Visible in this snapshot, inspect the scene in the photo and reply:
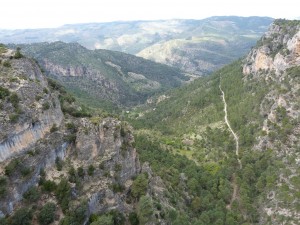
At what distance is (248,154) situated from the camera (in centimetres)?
14900

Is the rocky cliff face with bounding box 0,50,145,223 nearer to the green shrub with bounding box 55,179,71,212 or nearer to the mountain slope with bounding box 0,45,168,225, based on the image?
the mountain slope with bounding box 0,45,168,225

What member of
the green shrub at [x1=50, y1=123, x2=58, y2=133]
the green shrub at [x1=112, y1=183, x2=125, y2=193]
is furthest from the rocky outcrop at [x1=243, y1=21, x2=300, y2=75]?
the green shrub at [x1=50, y1=123, x2=58, y2=133]

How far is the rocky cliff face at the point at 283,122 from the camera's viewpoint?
4525 inches

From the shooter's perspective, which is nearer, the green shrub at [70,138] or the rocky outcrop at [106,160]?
the rocky outcrop at [106,160]

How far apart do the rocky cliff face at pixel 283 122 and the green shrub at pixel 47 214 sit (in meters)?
75.4

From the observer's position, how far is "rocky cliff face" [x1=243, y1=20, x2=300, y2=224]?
11494cm

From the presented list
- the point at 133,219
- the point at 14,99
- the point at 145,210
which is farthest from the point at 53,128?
the point at 145,210

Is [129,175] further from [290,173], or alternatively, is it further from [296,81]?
[296,81]

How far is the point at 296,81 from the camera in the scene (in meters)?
156

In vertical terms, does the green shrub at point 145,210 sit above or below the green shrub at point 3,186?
below

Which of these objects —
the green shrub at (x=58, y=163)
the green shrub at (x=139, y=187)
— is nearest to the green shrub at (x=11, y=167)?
the green shrub at (x=58, y=163)

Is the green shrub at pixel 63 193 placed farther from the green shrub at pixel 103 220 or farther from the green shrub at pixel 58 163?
the green shrub at pixel 103 220

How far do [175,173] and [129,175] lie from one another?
4181cm

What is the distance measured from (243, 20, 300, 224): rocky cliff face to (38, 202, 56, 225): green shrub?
247ft
